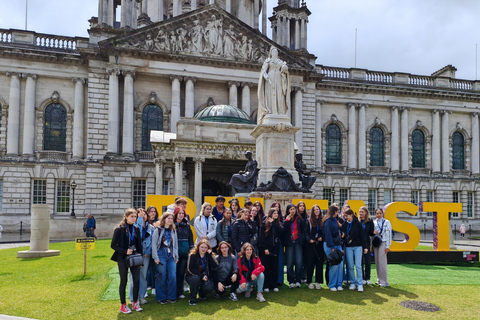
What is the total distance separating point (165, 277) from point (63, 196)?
30095 mm

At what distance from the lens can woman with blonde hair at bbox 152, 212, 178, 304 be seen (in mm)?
8609

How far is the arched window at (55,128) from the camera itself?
35875 mm

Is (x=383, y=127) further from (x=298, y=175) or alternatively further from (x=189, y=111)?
(x=298, y=175)

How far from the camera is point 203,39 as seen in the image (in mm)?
36750

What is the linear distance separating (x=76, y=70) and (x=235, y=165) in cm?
1838

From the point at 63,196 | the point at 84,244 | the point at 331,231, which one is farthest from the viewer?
the point at 63,196

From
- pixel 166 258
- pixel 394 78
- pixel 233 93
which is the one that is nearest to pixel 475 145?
pixel 394 78

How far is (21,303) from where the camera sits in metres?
8.76

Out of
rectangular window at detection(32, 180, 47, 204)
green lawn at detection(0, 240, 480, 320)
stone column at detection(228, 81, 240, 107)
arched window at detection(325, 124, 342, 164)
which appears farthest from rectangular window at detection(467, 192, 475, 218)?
rectangular window at detection(32, 180, 47, 204)

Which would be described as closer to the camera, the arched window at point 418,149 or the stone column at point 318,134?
the stone column at point 318,134

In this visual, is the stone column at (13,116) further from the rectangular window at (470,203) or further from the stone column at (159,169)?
the rectangular window at (470,203)

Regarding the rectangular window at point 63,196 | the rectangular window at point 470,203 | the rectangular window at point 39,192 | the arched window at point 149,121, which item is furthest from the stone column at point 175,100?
the rectangular window at point 470,203

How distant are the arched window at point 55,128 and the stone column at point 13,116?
2.21 m

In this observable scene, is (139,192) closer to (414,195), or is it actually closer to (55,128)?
(55,128)
